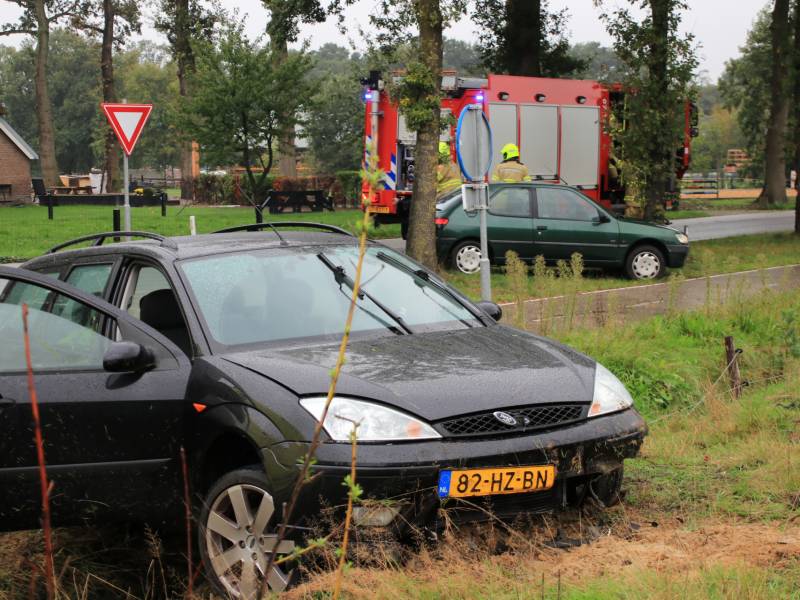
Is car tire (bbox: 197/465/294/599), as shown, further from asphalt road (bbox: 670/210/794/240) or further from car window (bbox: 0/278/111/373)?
asphalt road (bbox: 670/210/794/240)

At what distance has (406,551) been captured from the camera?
4.54 meters

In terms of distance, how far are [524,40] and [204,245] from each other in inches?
1079

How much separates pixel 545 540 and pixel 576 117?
2112 centimetres

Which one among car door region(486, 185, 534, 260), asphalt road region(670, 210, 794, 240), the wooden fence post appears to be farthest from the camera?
Answer: asphalt road region(670, 210, 794, 240)

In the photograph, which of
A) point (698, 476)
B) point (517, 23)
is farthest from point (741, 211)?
point (698, 476)

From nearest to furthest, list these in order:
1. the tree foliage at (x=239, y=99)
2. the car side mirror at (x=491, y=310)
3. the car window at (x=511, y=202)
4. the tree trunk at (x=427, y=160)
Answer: the car side mirror at (x=491, y=310) < the tree trunk at (x=427, y=160) < the car window at (x=511, y=202) < the tree foliage at (x=239, y=99)

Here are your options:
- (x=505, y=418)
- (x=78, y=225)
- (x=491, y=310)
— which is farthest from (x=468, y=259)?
(x=78, y=225)

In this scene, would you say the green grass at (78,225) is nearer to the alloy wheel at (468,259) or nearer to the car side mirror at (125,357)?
the alloy wheel at (468,259)

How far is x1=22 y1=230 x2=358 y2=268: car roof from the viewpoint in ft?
19.3

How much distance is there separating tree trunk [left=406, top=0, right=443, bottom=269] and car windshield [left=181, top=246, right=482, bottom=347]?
1120 centimetres

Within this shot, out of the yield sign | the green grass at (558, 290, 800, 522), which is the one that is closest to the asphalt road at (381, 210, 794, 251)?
the yield sign

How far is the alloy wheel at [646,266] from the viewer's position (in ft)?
60.5

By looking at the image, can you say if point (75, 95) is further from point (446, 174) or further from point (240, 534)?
point (240, 534)

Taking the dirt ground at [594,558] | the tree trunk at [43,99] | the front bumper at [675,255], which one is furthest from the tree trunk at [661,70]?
the tree trunk at [43,99]
